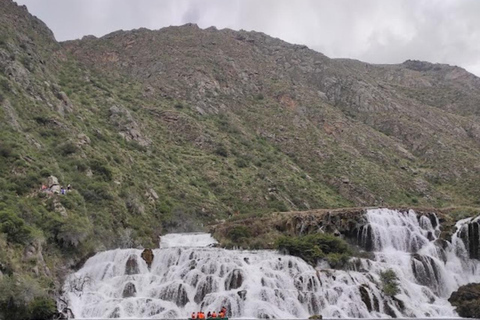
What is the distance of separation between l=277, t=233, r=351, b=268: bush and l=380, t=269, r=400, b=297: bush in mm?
3160

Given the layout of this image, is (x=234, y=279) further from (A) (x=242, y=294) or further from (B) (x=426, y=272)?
(B) (x=426, y=272)

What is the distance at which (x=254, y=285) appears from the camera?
99.5 feet

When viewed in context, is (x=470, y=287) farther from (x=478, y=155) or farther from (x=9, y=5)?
(x=9, y=5)

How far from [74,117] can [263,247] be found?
1413 inches

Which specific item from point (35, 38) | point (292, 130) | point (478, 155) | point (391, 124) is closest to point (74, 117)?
point (35, 38)

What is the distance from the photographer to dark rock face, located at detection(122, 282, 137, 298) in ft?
98.3

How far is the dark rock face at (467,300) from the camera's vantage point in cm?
3155

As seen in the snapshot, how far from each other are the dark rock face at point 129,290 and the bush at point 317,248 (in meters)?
12.8

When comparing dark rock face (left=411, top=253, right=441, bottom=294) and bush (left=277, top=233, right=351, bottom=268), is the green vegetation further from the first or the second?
dark rock face (left=411, top=253, right=441, bottom=294)

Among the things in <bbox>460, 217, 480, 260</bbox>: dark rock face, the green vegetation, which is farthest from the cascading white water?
the green vegetation

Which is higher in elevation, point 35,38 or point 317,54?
point 317,54

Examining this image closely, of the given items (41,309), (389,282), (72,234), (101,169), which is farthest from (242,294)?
(101,169)

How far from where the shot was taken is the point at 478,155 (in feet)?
267

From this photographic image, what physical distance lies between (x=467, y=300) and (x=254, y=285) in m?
16.4
